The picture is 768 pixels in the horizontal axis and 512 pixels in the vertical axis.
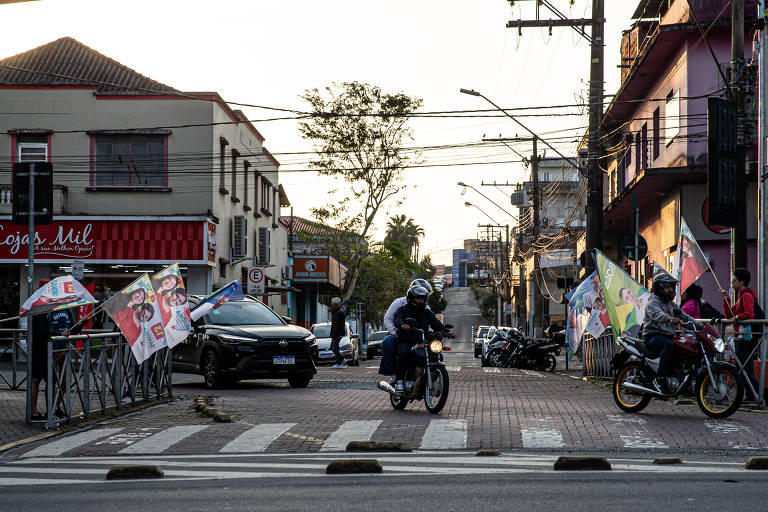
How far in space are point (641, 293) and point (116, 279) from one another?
21.6 m

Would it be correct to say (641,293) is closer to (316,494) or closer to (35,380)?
(35,380)

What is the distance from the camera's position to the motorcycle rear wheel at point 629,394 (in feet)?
43.1

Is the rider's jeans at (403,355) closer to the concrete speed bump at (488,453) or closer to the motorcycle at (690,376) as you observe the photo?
the motorcycle at (690,376)

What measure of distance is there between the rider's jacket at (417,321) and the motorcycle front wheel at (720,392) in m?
3.42

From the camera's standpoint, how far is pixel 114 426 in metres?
12.3

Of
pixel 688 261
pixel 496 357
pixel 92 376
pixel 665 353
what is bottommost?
pixel 496 357

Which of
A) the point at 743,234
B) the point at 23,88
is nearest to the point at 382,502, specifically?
the point at 743,234

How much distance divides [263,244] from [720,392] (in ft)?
103

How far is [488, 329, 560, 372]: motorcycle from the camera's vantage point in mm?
31153

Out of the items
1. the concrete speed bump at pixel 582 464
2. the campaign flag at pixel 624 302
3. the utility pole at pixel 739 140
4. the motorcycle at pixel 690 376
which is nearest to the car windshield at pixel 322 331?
the utility pole at pixel 739 140

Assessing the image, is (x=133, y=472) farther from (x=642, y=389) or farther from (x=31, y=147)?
(x=31, y=147)

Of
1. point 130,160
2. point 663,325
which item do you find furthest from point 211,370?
point 130,160

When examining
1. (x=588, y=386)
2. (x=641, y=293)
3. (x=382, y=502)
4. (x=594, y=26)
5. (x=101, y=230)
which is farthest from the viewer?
(x=101, y=230)

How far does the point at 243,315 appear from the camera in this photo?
64.8ft
